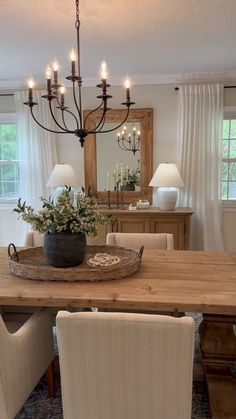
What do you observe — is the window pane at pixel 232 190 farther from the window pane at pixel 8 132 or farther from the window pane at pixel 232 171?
the window pane at pixel 8 132

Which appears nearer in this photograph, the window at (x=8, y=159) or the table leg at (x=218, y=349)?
the table leg at (x=218, y=349)

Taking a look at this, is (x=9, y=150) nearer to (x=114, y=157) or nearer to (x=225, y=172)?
(x=114, y=157)

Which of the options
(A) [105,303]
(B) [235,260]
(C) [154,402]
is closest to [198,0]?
(B) [235,260]

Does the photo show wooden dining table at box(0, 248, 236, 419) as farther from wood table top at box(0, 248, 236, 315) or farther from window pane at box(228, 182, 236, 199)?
window pane at box(228, 182, 236, 199)

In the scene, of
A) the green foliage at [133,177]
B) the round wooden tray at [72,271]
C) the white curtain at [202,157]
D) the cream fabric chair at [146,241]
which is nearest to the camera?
the round wooden tray at [72,271]

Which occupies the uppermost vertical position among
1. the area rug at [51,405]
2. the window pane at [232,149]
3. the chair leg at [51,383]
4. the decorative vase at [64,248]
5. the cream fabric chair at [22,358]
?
the window pane at [232,149]

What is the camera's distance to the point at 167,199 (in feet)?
13.0

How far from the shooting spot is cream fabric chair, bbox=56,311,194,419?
3.75 ft

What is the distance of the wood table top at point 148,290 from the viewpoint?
149cm

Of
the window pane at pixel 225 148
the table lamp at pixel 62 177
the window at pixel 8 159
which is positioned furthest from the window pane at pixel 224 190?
the window at pixel 8 159

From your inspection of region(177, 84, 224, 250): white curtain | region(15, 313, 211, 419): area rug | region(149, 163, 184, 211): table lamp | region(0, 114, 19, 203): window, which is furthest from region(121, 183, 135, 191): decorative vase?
region(15, 313, 211, 419): area rug

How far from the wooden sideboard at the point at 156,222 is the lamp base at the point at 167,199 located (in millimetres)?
71

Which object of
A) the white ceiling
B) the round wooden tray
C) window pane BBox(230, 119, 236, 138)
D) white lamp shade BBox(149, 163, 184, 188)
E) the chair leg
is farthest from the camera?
window pane BBox(230, 119, 236, 138)

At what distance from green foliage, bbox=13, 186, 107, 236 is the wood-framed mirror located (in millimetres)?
2482
